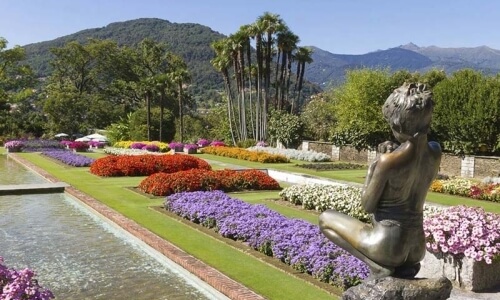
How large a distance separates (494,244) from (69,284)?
6596 mm

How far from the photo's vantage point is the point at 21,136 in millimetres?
56844

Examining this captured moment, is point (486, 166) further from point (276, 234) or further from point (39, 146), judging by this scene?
point (39, 146)

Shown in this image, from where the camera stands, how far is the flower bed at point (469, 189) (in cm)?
1867

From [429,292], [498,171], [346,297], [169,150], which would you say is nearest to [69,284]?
[346,297]

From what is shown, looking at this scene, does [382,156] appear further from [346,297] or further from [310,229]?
[310,229]

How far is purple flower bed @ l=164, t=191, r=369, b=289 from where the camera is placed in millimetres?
8125

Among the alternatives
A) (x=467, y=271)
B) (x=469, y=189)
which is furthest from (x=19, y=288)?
(x=469, y=189)

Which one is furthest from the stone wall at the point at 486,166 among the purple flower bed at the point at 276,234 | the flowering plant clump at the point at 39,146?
the flowering plant clump at the point at 39,146

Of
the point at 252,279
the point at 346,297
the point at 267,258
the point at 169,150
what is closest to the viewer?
the point at 346,297

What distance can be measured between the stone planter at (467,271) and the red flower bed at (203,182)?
35.0ft

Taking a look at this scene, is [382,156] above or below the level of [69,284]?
above

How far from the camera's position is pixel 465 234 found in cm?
775

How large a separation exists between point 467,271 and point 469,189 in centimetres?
1259

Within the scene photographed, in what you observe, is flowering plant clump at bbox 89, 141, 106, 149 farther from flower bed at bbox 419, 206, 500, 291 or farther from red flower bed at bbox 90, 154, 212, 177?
flower bed at bbox 419, 206, 500, 291
